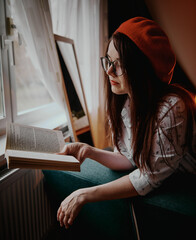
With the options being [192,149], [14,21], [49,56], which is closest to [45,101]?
[49,56]

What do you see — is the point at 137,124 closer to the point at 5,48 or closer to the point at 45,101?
the point at 5,48

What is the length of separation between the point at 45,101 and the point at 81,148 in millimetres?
1143

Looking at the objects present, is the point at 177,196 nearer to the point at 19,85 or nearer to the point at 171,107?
the point at 171,107

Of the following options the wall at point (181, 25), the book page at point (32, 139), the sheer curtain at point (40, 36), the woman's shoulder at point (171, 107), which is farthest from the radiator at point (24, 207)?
the wall at point (181, 25)

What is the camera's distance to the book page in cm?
71

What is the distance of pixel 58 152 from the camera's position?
31.8 inches

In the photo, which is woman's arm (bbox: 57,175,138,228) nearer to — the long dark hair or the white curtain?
the long dark hair

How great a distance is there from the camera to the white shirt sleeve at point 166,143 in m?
0.72

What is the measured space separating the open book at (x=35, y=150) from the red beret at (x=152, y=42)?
478 mm

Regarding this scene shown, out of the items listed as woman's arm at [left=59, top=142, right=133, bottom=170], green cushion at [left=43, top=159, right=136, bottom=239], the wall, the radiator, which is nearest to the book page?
woman's arm at [left=59, top=142, right=133, bottom=170]

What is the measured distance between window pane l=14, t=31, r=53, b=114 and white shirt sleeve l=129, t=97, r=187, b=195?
127 cm

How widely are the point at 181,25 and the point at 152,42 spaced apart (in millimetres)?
1638

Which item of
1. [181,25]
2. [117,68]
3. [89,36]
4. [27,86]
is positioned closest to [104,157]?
[117,68]

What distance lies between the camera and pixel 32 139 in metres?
0.78
